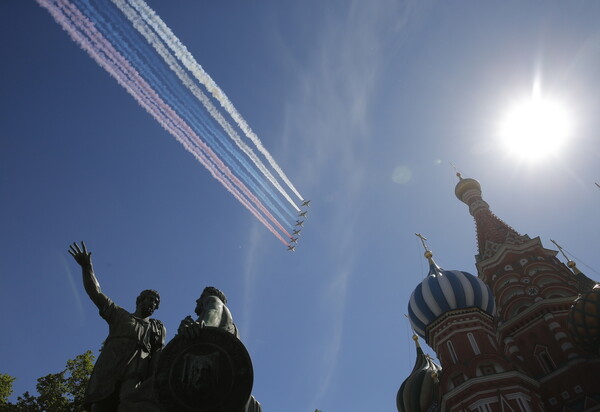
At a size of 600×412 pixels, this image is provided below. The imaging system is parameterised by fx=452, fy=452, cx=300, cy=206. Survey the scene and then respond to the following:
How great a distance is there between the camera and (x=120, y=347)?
529 cm

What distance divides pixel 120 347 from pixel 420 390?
89.2 feet

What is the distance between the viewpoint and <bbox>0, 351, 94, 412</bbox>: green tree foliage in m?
17.3

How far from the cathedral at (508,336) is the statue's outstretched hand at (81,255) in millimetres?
21569

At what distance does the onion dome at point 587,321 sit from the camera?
21.1 metres

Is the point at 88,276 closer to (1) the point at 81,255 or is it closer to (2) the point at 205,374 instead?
(1) the point at 81,255

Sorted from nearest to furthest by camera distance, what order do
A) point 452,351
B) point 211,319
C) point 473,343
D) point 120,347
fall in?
point 120,347, point 211,319, point 473,343, point 452,351

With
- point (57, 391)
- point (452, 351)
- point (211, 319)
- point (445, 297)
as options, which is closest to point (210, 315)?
point (211, 319)

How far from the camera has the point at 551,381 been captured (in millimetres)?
24172

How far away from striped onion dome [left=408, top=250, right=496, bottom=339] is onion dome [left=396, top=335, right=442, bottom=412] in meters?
3.22

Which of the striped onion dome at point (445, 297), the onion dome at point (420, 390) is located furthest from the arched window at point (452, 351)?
the onion dome at point (420, 390)

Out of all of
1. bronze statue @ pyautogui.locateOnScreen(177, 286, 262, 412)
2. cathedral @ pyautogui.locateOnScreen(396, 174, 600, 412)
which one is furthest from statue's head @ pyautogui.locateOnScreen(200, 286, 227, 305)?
cathedral @ pyautogui.locateOnScreen(396, 174, 600, 412)

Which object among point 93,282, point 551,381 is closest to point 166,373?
point 93,282

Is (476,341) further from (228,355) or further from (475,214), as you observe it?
(228,355)

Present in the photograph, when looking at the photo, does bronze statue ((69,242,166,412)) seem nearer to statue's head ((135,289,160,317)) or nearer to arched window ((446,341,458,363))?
statue's head ((135,289,160,317))
